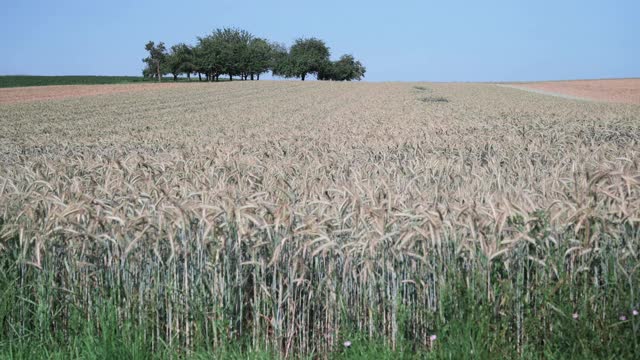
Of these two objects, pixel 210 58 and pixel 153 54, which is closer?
pixel 210 58

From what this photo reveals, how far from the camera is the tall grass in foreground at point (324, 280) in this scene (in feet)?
11.4

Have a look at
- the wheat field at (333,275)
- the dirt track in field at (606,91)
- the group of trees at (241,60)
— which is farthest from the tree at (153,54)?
the wheat field at (333,275)

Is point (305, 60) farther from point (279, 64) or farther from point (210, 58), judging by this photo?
point (210, 58)

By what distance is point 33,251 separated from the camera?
12.8ft

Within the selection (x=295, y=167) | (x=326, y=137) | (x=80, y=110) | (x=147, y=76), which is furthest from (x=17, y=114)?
(x=147, y=76)

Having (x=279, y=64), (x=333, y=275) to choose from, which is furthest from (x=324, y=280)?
(x=279, y=64)

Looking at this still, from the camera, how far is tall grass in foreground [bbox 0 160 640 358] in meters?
3.49

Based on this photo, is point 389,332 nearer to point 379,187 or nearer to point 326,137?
point 379,187

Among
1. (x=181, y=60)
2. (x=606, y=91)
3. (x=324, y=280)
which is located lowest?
(x=324, y=280)

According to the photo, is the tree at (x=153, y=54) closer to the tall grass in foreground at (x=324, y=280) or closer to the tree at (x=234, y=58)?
the tree at (x=234, y=58)

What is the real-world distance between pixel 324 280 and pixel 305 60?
99377 mm

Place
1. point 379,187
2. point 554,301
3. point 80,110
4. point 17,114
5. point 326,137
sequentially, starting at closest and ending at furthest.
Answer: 1. point 554,301
2. point 379,187
3. point 326,137
4. point 17,114
5. point 80,110

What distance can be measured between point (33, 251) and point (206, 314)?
48.4 inches

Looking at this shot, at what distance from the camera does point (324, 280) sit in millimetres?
3723
